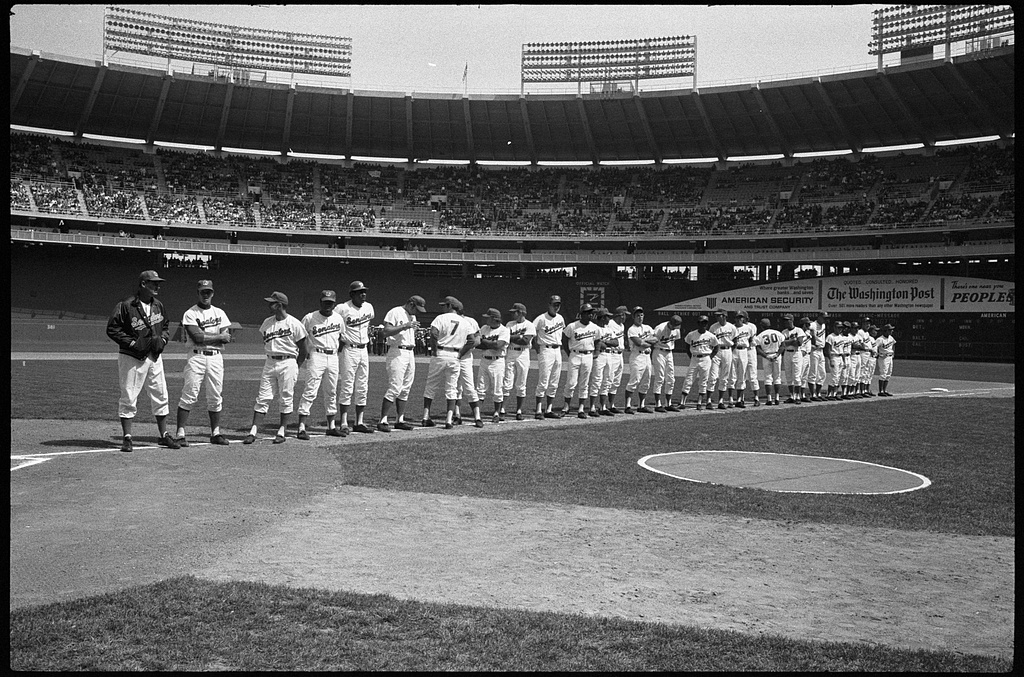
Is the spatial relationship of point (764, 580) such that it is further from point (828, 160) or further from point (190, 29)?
point (190, 29)

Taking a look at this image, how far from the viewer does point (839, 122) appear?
4197cm

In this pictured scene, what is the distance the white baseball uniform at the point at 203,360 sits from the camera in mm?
10016

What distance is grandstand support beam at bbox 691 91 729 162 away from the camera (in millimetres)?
43594

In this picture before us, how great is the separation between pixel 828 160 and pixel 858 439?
36530 millimetres

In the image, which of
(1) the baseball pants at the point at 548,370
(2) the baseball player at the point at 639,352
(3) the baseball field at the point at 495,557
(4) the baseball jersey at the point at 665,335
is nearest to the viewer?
(3) the baseball field at the point at 495,557

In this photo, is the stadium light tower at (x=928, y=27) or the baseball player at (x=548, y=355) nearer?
the baseball player at (x=548, y=355)

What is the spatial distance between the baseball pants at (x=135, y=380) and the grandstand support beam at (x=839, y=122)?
3879cm

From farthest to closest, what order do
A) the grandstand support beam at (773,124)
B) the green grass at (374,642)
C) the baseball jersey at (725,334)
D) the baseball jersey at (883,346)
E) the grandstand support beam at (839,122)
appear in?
the grandstand support beam at (773,124)
the grandstand support beam at (839,122)
the baseball jersey at (883,346)
the baseball jersey at (725,334)
the green grass at (374,642)

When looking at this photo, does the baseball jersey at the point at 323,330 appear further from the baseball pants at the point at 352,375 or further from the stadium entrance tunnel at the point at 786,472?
the stadium entrance tunnel at the point at 786,472

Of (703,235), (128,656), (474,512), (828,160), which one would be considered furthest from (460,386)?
(828,160)

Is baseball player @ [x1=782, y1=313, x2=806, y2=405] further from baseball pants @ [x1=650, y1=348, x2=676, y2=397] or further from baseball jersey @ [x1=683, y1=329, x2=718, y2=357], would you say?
baseball pants @ [x1=650, y1=348, x2=676, y2=397]

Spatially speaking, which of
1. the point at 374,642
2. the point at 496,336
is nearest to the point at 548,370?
the point at 496,336

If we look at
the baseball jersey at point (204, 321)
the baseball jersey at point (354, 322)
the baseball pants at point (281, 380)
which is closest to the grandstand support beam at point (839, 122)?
the baseball jersey at point (354, 322)

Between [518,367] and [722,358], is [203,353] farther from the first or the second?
[722,358]
